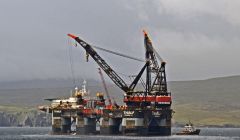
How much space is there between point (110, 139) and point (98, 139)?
13.0 feet

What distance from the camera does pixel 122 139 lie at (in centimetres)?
18525

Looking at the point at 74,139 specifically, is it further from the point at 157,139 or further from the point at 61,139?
the point at 157,139

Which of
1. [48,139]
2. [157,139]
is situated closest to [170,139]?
[157,139]

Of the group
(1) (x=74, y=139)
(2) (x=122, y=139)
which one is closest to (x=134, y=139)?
(2) (x=122, y=139)

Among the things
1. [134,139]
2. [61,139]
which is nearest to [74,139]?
[61,139]

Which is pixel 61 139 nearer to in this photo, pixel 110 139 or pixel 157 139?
pixel 110 139

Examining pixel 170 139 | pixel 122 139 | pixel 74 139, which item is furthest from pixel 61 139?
pixel 170 139

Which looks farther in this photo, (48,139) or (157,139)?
(48,139)

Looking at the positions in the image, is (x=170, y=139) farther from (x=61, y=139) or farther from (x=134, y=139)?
(x=61, y=139)

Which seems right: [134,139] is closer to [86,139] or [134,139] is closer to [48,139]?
[86,139]

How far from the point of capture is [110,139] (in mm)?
185875

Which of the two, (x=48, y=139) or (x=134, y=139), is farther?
(x=48, y=139)

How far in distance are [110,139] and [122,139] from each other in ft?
10.6

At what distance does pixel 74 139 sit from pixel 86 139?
4.45 meters
